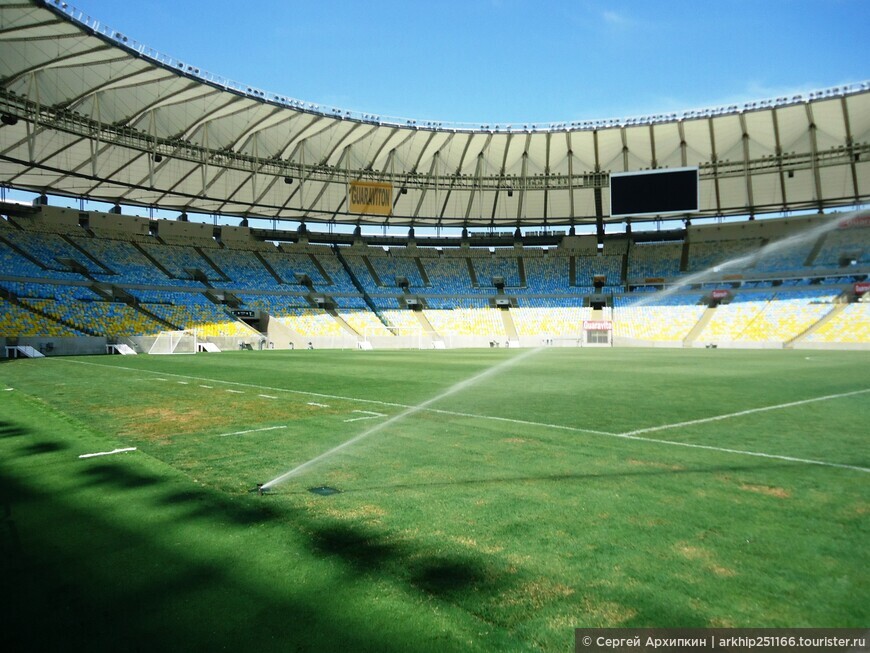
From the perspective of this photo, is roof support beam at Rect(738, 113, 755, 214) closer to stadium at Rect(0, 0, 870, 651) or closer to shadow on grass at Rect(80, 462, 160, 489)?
stadium at Rect(0, 0, 870, 651)

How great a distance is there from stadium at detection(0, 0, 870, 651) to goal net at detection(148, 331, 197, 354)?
459mm

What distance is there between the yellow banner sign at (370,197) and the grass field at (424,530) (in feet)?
140

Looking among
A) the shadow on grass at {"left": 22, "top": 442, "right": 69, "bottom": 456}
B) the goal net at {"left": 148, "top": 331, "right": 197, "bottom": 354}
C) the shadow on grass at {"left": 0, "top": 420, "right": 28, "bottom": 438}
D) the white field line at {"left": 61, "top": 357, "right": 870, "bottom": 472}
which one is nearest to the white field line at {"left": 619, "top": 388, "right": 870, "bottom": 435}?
the white field line at {"left": 61, "top": 357, "right": 870, "bottom": 472}

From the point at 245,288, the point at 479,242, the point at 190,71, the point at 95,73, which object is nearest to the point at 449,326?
the point at 479,242

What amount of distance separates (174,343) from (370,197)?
850 inches

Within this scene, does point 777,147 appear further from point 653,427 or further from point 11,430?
point 11,430

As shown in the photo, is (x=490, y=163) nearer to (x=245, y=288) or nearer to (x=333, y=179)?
(x=333, y=179)

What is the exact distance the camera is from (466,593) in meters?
3.25

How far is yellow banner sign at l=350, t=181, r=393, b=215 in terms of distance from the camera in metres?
50.2

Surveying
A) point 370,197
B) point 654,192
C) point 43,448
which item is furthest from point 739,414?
point 370,197

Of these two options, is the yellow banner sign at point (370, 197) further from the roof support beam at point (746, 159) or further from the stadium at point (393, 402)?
the roof support beam at point (746, 159)

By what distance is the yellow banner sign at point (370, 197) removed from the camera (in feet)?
165

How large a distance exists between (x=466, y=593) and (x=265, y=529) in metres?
1.83

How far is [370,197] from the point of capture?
5091 cm
